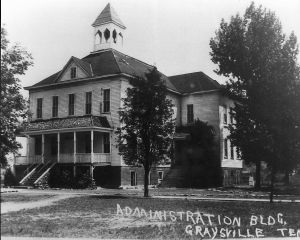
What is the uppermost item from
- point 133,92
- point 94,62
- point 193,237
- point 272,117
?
point 94,62

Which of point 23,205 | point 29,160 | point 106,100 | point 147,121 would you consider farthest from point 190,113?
point 23,205

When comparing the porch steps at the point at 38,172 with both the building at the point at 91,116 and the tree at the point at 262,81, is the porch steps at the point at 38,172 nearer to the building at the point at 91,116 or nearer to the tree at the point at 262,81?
the building at the point at 91,116

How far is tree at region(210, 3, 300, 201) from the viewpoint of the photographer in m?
17.8

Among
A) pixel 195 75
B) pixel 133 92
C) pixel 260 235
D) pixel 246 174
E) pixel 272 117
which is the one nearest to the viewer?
pixel 260 235

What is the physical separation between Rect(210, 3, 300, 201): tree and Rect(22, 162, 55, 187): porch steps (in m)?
13.0

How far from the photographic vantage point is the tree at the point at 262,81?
17781mm

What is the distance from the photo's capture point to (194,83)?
35906 millimetres

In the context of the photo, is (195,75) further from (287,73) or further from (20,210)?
(20,210)

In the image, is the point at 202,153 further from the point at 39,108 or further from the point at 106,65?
the point at 39,108

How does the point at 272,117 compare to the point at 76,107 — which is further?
the point at 76,107

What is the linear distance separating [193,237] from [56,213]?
4.54m

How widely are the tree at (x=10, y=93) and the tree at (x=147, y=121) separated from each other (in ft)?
25.3

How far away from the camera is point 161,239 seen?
11.1 m

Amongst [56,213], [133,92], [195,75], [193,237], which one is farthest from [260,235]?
[195,75]
